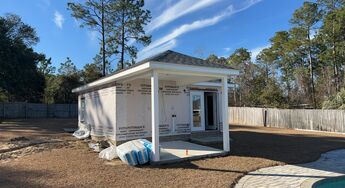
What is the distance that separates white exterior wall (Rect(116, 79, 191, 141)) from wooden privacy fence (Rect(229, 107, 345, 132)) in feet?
34.1

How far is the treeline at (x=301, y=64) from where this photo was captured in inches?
1150

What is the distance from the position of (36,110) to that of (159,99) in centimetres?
2170

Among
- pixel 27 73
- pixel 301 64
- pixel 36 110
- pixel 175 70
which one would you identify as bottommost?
pixel 36 110

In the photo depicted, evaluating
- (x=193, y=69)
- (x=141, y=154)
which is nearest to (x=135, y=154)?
(x=141, y=154)

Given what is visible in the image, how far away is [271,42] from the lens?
129 ft

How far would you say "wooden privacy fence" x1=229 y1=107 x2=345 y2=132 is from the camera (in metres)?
18.4

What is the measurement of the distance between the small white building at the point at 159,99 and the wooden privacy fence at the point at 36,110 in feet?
55.1

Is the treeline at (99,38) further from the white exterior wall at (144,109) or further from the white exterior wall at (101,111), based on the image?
the white exterior wall at (144,109)

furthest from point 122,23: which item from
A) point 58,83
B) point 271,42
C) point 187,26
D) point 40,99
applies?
point 271,42

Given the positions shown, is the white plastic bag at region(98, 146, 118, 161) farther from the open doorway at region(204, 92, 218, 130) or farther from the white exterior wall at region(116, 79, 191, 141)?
the open doorway at region(204, 92, 218, 130)

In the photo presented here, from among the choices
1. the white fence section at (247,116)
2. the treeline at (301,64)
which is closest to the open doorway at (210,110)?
the white fence section at (247,116)

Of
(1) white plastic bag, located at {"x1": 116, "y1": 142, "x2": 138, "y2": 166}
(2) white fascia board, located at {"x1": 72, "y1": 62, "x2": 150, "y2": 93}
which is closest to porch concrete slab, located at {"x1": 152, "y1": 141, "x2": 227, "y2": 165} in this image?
(1) white plastic bag, located at {"x1": 116, "y1": 142, "x2": 138, "y2": 166}

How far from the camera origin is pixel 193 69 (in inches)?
370

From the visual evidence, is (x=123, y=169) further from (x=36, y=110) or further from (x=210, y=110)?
(x=36, y=110)
